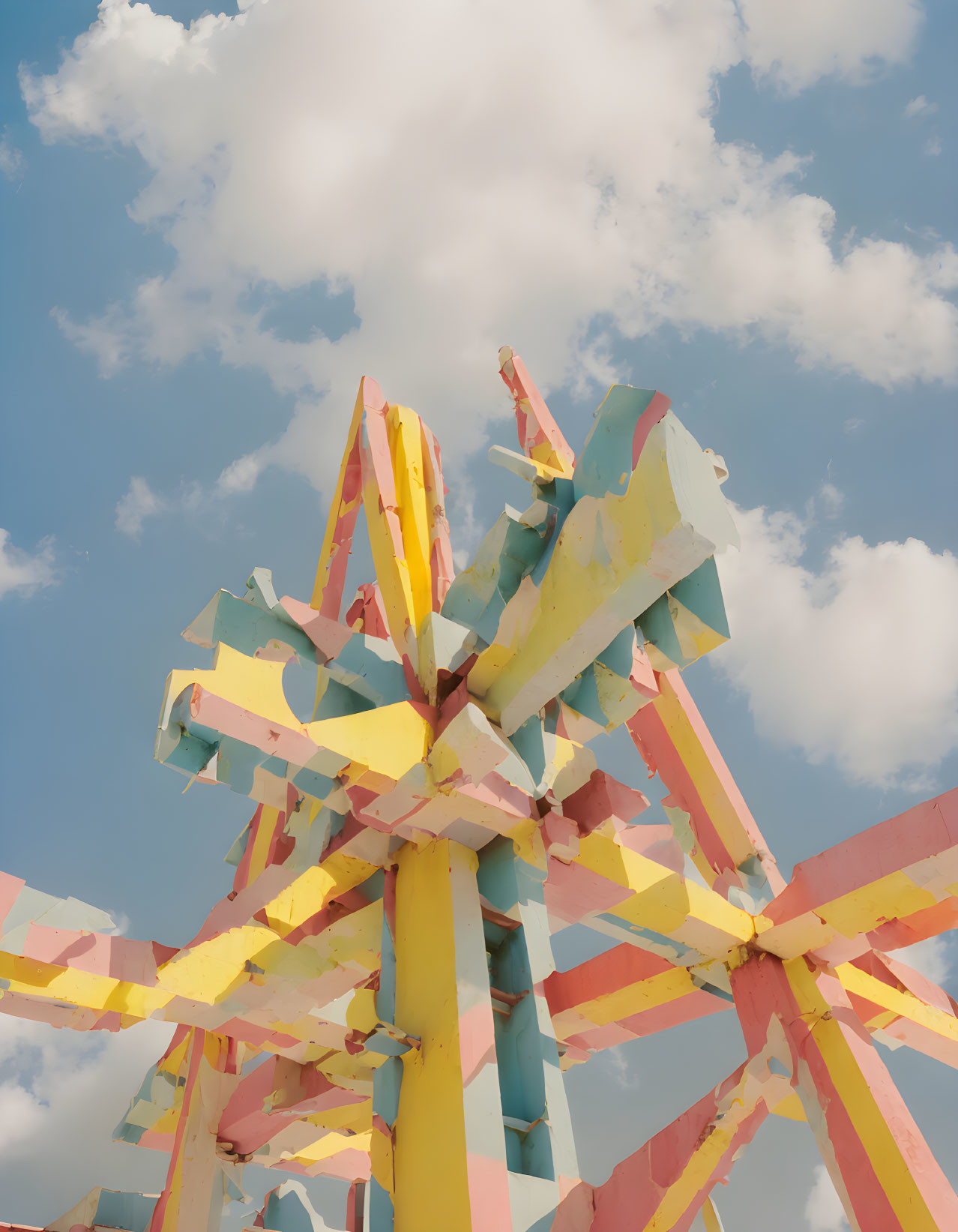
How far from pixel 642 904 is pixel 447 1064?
157cm

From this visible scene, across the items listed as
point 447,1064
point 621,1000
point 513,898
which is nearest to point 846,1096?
point 621,1000

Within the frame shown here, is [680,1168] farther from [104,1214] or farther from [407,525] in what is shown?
[104,1214]

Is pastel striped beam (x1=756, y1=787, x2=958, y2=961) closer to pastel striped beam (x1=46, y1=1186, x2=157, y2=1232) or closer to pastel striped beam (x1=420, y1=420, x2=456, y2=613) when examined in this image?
pastel striped beam (x1=420, y1=420, x2=456, y2=613)

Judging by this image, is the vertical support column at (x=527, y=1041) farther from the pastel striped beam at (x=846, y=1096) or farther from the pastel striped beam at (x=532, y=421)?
the pastel striped beam at (x=532, y=421)

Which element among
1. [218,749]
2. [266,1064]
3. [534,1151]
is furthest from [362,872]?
[266,1064]

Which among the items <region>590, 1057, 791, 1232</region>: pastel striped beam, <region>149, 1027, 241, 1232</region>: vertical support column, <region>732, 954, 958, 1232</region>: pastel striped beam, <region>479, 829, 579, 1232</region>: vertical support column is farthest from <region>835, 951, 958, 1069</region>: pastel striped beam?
<region>149, 1027, 241, 1232</region>: vertical support column

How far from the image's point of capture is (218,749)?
355 cm

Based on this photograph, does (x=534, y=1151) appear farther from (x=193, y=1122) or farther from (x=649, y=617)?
(x=193, y=1122)

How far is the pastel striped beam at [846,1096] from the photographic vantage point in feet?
12.5

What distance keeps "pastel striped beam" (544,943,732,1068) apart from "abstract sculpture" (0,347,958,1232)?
0.02 meters

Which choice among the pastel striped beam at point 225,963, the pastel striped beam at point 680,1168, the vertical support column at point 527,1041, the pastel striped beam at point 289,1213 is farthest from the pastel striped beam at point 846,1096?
the pastel striped beam at point 289,1213

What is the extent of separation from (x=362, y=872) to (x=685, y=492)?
2574mm

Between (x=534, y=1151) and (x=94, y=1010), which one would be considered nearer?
(x=534, y=1151)

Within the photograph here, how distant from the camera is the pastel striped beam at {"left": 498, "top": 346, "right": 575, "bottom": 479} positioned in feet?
21.4
